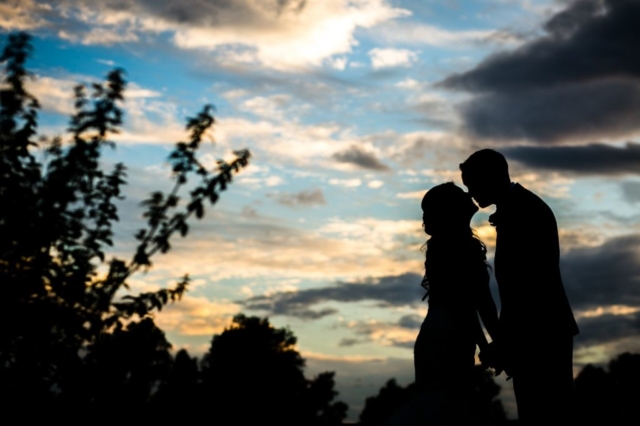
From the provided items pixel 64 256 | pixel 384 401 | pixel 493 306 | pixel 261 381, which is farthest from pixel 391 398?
pixel 493 306

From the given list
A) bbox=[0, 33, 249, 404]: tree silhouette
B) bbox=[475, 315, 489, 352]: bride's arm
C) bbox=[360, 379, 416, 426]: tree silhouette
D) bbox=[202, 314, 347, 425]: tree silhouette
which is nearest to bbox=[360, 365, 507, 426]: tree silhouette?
bbox=[360, 379, 416, 426]: tree silhouette

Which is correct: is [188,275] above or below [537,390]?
above

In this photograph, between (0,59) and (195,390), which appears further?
(195,390)

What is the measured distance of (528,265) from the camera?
5.07 m

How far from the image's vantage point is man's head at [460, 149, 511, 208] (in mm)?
5320

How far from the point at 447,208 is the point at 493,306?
833 millimetres

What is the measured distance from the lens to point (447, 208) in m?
5.50

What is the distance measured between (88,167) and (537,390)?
29.4 ft

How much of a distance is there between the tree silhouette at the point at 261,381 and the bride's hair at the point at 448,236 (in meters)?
58.0

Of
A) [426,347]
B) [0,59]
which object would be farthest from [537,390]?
[0,59]

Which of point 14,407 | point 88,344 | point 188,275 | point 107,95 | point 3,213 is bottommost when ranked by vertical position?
point 14,407

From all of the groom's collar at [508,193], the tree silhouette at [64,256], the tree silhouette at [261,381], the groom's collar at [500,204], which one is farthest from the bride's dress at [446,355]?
the tree silhouette at [261,381]

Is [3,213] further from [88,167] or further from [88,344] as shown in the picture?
[88,344]

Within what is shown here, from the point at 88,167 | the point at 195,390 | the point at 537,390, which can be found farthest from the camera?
the point at 195,390
